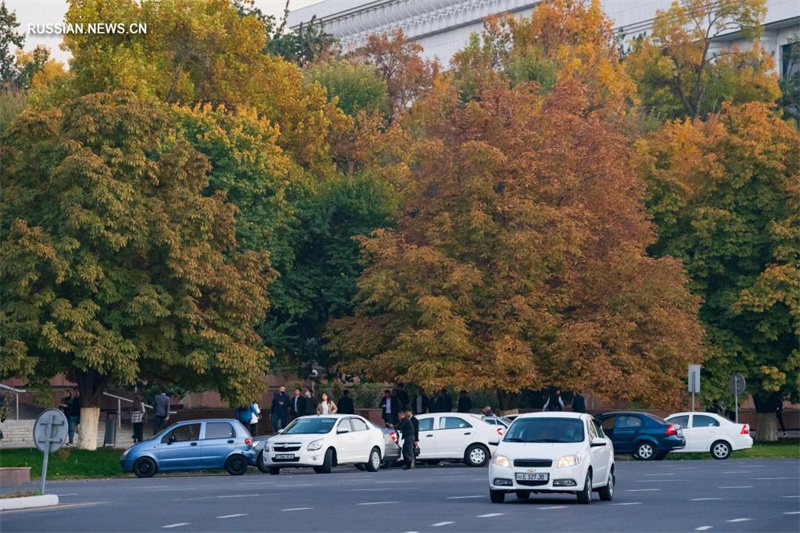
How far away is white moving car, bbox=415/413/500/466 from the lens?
4034 cm

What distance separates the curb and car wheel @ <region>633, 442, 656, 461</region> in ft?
80.1

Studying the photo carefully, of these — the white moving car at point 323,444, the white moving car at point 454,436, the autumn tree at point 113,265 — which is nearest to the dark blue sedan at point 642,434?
the white moving car at point 454,436

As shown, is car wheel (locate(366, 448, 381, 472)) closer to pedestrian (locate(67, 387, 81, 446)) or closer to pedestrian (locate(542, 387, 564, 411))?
pedestrian (locate(542, 387, 564, 411))

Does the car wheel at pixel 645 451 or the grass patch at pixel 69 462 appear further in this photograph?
the car wheel at pixel 645 451

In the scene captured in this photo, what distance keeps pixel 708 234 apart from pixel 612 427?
528 inches

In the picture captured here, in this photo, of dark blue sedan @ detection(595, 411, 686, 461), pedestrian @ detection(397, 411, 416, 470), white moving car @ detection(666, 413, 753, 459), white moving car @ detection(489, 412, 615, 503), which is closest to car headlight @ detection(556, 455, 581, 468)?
white moving car @ detection(489, 412, 615, 503)

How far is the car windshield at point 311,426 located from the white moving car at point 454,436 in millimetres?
4603

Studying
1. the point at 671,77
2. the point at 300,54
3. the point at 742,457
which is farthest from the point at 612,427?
the point at 300,54

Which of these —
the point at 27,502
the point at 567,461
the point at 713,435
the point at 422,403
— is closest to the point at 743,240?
the point at 713,435

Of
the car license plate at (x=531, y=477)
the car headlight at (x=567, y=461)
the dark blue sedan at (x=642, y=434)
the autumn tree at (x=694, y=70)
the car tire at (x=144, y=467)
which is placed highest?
the autumn tree at (x=694, y=70)

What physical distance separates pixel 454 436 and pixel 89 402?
11001 millimetres

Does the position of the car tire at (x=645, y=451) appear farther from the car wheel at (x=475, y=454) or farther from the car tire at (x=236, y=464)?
the car tire at (x=236, y=464)

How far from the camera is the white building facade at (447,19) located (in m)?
96.9

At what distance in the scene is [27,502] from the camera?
81.4 feet
